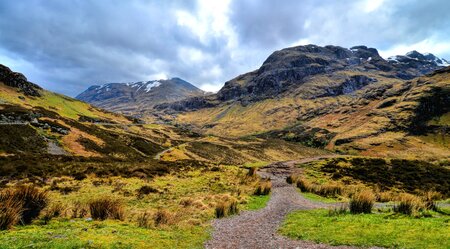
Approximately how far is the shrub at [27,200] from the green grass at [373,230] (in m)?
12.2

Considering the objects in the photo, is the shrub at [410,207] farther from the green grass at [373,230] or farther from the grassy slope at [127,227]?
the grassy slope at [127,227]

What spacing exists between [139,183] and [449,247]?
28.3 meters

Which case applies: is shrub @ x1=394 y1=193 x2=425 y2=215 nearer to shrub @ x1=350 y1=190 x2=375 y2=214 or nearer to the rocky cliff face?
shrub @ x1=350 y1=190 x2=375 y2=214

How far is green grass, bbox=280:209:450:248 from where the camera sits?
12.3 meters

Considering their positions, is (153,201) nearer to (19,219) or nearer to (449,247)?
(19,219)

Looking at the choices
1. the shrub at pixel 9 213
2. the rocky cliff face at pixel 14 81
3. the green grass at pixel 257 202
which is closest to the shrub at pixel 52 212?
the shrub at pixel 9 213

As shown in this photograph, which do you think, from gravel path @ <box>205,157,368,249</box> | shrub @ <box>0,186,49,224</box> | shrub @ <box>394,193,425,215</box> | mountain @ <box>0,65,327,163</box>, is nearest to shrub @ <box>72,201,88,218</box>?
shrub @ <box>0,186,49,224</box>

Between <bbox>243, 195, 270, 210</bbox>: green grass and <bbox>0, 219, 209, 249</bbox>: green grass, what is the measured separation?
8.10 meters

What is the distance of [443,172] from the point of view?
5672cm

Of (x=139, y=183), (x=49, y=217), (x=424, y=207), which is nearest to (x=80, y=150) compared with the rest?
(x=139, y=183)

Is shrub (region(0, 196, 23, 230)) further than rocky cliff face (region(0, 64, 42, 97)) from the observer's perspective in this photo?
No

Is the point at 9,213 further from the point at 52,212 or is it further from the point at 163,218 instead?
the point at 163,218

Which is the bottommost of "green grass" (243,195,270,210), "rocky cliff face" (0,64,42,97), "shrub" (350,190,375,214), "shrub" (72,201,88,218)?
"shrub" (72,201,88,218)

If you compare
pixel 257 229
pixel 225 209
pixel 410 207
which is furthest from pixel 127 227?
pixel 410 207
